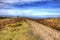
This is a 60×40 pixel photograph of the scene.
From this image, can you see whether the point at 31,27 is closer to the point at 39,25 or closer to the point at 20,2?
the point at 39,25

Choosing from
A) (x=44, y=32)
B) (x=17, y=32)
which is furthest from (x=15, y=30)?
(x=44, y=32)

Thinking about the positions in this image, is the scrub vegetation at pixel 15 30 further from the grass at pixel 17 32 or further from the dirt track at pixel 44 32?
the dirt track at pixel 44 32

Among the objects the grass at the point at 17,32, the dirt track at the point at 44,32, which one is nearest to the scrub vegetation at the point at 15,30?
the grass at the point at 17,32

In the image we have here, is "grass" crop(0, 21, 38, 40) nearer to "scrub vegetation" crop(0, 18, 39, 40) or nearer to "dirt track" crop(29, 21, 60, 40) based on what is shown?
"scrub vegetation" crop(0, 18, 39, 40)

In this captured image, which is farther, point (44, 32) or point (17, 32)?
point (44, 32)

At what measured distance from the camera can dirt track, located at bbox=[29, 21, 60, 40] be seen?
4797 mm

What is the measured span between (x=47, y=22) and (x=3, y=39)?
1.66 meters

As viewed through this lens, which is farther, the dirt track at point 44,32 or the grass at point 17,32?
the dirt track at point 44,32

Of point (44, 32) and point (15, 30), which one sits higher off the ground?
point (15, 30)

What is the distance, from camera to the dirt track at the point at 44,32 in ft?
15.7

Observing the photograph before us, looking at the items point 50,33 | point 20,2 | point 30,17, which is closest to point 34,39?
point 50,33

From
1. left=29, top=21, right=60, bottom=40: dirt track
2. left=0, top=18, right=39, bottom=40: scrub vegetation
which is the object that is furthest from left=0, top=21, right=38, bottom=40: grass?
left=29, top=21, right=60, bottom=40: dirt track

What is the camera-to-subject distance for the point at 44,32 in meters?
5.11

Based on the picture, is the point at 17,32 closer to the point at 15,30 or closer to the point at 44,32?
the point at 15,30
